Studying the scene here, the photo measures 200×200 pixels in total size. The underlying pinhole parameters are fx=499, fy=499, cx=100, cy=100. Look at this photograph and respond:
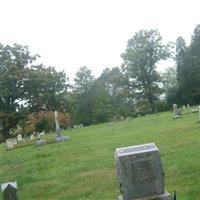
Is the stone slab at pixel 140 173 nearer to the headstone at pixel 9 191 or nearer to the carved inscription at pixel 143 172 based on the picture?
the carved inscription at pixel 143 172

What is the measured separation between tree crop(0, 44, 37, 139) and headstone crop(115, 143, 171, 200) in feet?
138

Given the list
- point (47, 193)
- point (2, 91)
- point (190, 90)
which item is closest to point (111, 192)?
point (47, 193)

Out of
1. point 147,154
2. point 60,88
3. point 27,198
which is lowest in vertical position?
point 27,198

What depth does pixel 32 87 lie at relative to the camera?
169 feet

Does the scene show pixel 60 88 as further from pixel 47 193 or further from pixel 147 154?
pixel 147 154

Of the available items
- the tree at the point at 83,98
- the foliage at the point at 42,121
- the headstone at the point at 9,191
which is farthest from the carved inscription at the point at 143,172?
the tree at the point at 83,98

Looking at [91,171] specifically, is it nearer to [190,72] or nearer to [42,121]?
[42,121]

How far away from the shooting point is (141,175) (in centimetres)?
929

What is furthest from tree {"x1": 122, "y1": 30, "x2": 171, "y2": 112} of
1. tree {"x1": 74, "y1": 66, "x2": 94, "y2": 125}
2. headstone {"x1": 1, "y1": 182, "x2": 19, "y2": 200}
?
headstone {"x1": 1, "y1": 182, "x2": 19, "y2": 200}

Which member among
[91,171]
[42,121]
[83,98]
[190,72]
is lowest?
[91,171]

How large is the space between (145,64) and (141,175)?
57404 millimetres

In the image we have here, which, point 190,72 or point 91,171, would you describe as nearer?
point 91,171

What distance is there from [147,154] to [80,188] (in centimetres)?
412

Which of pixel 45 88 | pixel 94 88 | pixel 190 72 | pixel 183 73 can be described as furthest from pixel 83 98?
pixel 45 88
